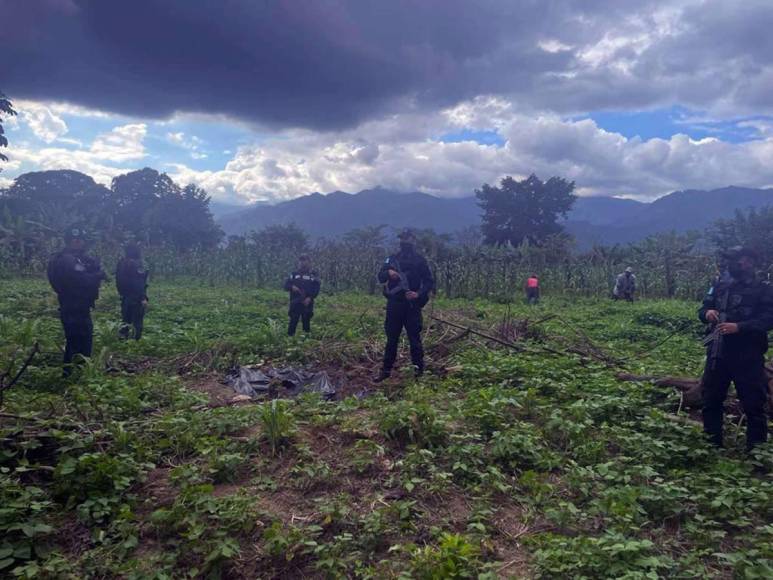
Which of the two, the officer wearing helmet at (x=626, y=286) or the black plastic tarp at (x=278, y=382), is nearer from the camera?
the black plastic tarp at (x=278, y=382)

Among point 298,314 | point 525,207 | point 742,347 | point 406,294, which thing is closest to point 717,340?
point 742,347

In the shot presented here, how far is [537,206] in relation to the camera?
43562 millimetres

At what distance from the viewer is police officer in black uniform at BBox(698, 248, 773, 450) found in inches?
187

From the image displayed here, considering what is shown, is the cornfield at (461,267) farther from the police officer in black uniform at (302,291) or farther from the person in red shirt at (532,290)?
the police officer in black uniform at (302,291)

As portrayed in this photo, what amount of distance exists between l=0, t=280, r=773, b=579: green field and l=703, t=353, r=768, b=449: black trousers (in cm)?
19

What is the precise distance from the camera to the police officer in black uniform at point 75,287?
7070 millimetres

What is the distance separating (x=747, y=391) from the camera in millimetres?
4805

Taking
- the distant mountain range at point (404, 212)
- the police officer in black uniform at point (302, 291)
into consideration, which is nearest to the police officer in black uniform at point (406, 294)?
the police officer in black uniform at point (302, 291)

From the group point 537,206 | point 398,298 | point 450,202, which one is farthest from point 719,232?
point 450,202

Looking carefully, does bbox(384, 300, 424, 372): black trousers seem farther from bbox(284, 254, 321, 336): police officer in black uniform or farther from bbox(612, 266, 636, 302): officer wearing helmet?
bbox(612, 266, 636, 302): officer wearing helmet

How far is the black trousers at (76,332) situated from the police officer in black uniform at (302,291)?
384cm

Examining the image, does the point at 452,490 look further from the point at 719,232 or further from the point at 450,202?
the point at 450,202

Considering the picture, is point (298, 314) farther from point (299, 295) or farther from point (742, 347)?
point (742, 347)

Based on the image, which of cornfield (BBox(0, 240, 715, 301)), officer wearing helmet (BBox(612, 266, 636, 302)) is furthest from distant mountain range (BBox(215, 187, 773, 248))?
officer wearing helmet (BBox(612, 266, 636, 302))
